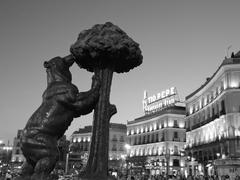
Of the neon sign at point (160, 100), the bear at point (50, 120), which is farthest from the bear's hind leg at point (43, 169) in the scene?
the neon sign at point (160, 100)

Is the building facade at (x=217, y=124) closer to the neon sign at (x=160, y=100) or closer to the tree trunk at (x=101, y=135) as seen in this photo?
the neon sign at (x=160, y=100)

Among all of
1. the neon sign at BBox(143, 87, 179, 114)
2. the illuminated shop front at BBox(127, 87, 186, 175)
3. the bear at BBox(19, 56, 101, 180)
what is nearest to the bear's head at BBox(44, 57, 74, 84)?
the bear at BBox(19, 56, 101, 180)

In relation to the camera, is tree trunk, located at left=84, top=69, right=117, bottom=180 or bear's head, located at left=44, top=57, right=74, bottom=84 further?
tree trunk, located at left=84, top=69, right=117, bottom=180

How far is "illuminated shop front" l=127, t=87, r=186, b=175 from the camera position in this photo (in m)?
59.4

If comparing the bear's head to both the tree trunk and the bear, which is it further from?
the tree trunk

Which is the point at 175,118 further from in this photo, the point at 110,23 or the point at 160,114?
the point at 110,23

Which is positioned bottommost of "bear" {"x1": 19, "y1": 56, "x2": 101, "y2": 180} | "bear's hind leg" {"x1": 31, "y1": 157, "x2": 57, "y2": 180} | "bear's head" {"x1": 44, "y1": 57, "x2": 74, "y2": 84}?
"bear's hind leg" {"x1": 31, "y1": 157, "x2": 57, "y2": 180}

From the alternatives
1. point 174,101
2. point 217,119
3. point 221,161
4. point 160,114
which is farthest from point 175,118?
point 221,161

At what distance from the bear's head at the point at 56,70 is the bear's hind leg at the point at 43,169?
4.47ft

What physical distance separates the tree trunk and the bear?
2.04 ft

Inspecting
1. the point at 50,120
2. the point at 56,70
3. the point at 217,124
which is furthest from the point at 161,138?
the point at 50,120

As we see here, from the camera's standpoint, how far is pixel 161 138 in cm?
6322

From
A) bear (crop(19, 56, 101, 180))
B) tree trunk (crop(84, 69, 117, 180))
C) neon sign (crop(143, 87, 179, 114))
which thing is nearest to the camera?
bear (crop(19, 56, 101, 180))

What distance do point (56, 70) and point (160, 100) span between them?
2784 inches
